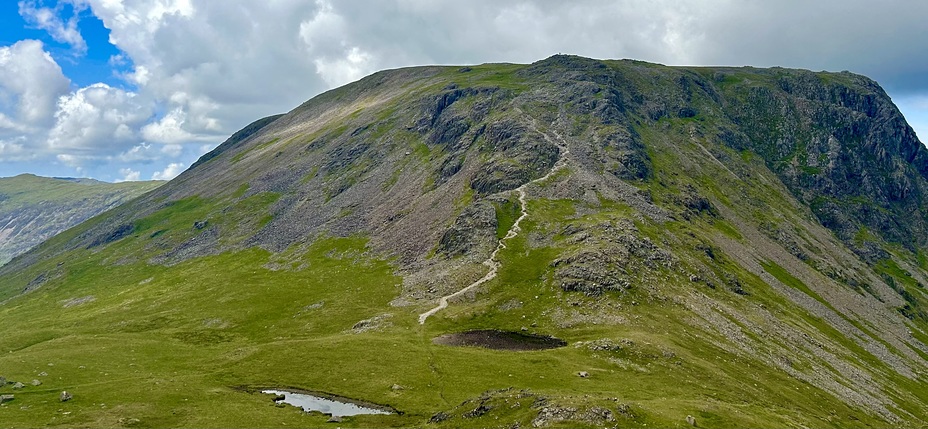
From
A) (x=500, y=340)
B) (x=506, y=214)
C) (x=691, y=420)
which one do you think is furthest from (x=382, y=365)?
(x=506, y=214)

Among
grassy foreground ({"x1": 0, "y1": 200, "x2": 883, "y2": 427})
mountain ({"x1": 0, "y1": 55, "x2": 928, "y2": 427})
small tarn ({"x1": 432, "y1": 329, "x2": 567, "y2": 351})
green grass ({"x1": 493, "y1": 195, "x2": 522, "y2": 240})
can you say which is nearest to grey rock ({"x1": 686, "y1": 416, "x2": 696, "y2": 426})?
mountain ({"x1": 0, "y1": 55, "x2": 928, "y2": 427})

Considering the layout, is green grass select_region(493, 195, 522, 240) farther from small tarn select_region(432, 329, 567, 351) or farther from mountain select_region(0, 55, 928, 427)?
small tarn select_region(432, 329, 567, 351)

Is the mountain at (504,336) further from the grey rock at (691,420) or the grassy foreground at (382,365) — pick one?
the grassy foreground at (382,365)

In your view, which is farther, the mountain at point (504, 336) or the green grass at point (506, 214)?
the green grass at point (506, 214)

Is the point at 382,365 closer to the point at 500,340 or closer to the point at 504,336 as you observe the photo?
the point at 500,340

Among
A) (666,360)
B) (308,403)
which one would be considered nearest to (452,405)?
(308,403)

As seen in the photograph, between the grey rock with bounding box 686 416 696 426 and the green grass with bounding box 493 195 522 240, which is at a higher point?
the green grass with bounding box 493 195 522 240

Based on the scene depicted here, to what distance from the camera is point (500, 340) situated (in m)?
119

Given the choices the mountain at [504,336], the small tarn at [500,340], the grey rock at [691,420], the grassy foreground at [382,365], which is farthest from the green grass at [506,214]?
the grey rock at [691,420]

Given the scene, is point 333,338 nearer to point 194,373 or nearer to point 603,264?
point 194,373

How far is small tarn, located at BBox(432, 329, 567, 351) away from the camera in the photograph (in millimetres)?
114125

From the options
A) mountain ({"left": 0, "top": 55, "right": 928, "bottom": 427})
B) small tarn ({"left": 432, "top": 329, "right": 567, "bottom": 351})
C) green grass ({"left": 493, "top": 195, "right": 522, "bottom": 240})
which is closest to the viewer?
mountain ({"left": 0, "top": 55, "right": 928, "bottom": 427})

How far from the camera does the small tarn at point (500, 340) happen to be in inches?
4493

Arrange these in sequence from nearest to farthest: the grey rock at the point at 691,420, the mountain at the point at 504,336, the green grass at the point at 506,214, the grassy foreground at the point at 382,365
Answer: the grey rock at the point at 691,420 < the grassy foreground at the point at 382,365 < the mountain at the point at 504,336 < the green grass at the point at 506,214
